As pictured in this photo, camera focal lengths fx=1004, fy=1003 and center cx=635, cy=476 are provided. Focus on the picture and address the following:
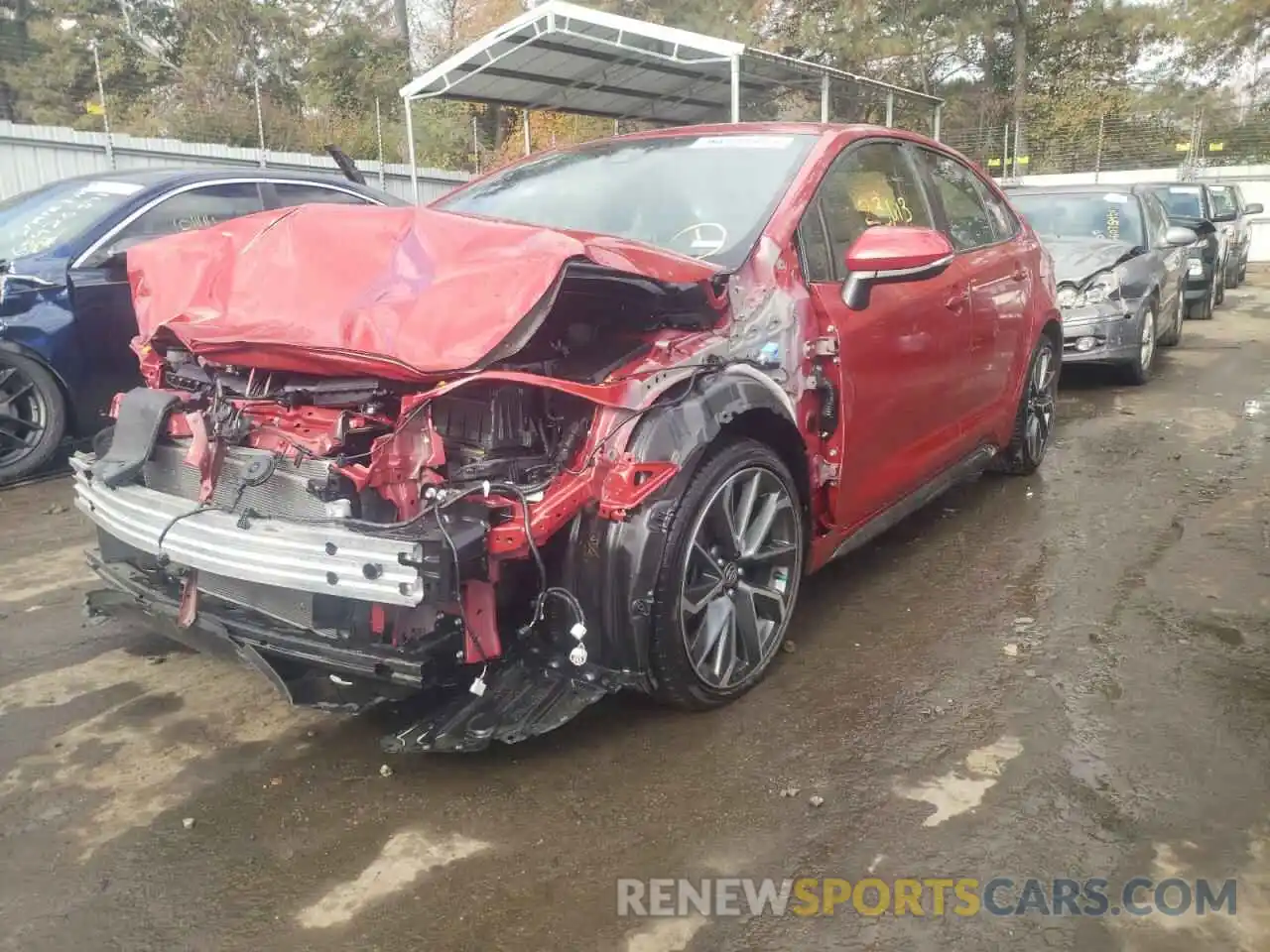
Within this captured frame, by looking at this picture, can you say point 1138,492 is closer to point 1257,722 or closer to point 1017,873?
point 1257,722

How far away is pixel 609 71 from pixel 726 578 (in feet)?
37.0

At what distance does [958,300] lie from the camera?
4.07 m

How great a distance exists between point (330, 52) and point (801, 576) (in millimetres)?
28419

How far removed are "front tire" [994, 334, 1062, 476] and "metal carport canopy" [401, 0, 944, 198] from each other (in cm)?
638

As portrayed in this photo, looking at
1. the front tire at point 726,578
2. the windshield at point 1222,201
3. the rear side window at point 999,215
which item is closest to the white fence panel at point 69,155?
the rear side window at point 999,215

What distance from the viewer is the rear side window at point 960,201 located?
4.31 meters

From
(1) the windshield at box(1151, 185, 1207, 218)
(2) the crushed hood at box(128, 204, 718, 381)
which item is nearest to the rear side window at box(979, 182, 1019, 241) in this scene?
(2) the crushed hood at box(128, 204, 718, 381)

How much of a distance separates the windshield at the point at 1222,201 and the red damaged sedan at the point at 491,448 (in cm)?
1365

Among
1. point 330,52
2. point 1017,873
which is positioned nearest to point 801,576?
point 1017,873

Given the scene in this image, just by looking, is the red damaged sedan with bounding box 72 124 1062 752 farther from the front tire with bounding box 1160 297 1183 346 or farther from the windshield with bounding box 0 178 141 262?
the front tire with bounding box 1160 297 1183 346

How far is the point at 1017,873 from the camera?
7.46 feet

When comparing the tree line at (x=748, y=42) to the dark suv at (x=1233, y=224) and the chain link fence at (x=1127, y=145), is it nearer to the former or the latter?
the chain link fence at (x=1127, y=145)

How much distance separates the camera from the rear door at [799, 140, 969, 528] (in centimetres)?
333

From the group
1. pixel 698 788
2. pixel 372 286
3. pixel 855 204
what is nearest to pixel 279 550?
pixel 372 286
